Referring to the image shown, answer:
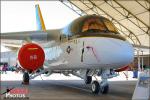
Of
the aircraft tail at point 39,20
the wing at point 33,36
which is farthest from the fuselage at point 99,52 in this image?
the aircraft tail at point 39,20

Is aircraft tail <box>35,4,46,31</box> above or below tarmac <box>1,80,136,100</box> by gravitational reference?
above

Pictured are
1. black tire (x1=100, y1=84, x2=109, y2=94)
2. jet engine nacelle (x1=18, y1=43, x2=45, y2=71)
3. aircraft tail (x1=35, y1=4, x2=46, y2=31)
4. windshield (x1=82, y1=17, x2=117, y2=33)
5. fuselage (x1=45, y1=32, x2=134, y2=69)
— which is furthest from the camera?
Answer: aircraft tail (x1=35, y1=4, x2=46, y2=31)

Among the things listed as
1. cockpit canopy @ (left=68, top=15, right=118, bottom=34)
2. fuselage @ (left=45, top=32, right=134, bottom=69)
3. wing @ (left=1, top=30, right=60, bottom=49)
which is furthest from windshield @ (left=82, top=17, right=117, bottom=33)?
wing @ (left=1, top=30, right=60, bottom=49)

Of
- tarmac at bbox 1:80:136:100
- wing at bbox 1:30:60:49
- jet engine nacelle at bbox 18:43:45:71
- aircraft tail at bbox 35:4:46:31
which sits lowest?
tarmac at bbox 1:80:136:100

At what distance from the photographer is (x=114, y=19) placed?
1154 inches

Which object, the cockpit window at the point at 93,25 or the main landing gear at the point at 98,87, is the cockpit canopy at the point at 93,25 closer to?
the cockpit window at the point at 93,25

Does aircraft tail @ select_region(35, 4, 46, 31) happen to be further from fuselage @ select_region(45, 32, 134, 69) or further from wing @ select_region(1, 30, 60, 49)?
fuselage @ select_region(45, 32, 134, 69)

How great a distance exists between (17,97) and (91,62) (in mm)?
2353

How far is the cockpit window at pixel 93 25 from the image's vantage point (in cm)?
855

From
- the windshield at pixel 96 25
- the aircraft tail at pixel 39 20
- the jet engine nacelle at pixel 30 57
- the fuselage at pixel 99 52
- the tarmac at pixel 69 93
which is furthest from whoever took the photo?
the aircraft tail at pixel 39 20

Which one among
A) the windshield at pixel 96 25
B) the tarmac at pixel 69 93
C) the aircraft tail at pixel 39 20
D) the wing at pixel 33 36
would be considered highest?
the aircraft tail at pixel 39 20

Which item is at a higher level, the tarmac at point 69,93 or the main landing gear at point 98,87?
the main landing gear at point 98,87

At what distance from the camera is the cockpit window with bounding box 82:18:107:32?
8.55 meters

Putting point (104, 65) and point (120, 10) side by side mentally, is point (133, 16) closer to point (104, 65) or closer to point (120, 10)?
point (120, 10)
